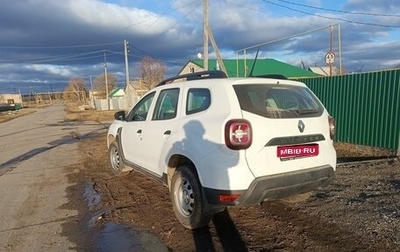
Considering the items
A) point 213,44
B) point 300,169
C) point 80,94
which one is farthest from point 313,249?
point 80,94

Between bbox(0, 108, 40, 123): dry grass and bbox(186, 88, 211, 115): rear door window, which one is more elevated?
bbox(186, 88, 211, 115): rear door window

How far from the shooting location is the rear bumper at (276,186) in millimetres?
3939

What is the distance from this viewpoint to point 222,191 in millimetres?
3920

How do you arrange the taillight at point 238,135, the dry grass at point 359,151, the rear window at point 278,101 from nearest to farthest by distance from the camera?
1. the taillight at point 238,135
2. the rear window at point 278,101
3. the dry grass at point 359,151

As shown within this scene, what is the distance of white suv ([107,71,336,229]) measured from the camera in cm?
390

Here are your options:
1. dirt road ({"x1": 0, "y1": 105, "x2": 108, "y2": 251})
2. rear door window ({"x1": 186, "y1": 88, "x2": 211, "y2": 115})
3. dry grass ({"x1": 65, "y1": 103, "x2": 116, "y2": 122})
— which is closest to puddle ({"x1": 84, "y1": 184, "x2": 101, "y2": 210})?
dirt road ({"x1": 0, "y1": 105, "x2": 108, "y2": 251})

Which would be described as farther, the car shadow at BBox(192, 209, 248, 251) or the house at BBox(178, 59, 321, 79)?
the house at BBox(178, 59, 321, 79)

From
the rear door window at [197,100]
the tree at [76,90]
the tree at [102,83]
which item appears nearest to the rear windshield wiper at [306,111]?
the rear door window at [197,100]

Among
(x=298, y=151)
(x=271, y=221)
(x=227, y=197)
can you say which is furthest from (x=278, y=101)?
(x=271, y=221)

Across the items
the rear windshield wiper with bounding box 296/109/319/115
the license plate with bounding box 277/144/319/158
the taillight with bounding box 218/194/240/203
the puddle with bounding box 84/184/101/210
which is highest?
the rear windshield wiper with bounding box 296/109/319/115

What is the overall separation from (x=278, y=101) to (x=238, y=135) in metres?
0.82

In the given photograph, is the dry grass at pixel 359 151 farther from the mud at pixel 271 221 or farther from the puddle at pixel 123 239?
the puddle at pixel 123 239

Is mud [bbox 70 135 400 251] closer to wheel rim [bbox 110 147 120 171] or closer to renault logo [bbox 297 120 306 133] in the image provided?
wheel rim [bbox 110 147 120 171]

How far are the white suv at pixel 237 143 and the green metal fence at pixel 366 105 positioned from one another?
488 cm
